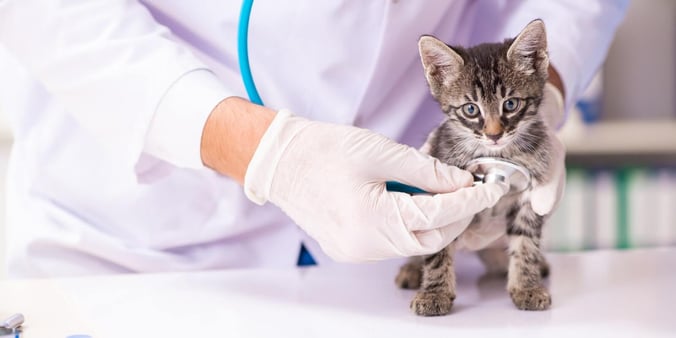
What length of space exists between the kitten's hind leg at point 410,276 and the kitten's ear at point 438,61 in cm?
30

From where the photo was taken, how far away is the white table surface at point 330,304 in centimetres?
101

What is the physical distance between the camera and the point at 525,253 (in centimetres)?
123

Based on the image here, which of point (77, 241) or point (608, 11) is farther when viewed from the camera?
point (608, 11)

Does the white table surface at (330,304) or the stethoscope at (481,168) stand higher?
the stethoscope at (481,168)

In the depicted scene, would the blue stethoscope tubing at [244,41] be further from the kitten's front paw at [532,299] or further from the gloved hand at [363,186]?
the kitten's front paw at [532,299]

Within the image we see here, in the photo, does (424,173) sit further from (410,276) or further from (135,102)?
(135,102)

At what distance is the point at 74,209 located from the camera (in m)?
1.41

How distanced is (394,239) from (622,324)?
313mm

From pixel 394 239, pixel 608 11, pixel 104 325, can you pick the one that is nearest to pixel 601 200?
pixel 608 11

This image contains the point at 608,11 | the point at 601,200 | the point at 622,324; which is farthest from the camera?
the point at 601,200

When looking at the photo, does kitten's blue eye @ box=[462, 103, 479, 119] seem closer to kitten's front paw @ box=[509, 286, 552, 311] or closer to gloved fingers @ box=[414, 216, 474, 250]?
gloved fingers @ box=[414, 216, 474, 250]

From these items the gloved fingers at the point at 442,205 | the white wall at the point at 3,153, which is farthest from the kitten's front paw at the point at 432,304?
the white wall at the point at 3,153

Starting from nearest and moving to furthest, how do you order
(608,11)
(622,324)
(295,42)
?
1. (622,324)
2. (295,42)
3. (608,11)

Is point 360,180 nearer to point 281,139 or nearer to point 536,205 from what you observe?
point 281,139
